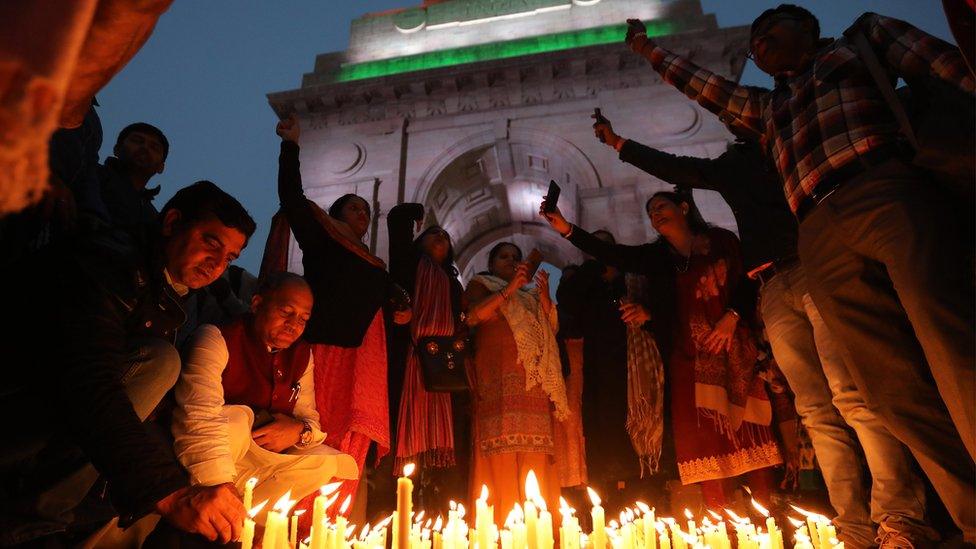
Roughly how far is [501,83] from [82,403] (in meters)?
11.9

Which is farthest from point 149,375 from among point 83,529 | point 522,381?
point 522,381

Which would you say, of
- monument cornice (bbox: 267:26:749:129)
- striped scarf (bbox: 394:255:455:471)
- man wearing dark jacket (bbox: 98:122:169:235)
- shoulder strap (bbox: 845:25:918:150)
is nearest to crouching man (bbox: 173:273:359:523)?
striped scarf (bbox: 394:255:455:471)

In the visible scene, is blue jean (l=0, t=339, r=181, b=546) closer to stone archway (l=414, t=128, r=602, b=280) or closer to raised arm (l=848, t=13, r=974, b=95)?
raised arm (l=848, t=13, r=974, b=95)

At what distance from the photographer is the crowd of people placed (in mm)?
1801

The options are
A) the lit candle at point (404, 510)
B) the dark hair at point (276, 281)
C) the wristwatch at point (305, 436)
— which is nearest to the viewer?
the lit candle at point (404, 510)

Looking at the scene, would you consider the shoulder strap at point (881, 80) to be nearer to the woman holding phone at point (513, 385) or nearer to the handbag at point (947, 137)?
the handbag at point (947, 137)

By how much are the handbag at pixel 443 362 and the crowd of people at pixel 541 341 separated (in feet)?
0.05

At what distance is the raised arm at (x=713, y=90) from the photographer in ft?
9.78

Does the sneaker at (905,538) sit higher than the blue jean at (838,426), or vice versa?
the blue jean at (838,426)

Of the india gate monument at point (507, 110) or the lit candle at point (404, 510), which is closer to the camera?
the lit candle at point (404, 510)

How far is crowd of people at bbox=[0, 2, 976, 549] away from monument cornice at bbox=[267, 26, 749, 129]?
26.7ft

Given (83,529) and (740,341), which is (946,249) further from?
(83,529)

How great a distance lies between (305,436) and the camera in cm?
292

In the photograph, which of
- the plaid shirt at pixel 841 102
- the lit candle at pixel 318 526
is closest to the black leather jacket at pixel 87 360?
the lit candle at pixel 318 526
